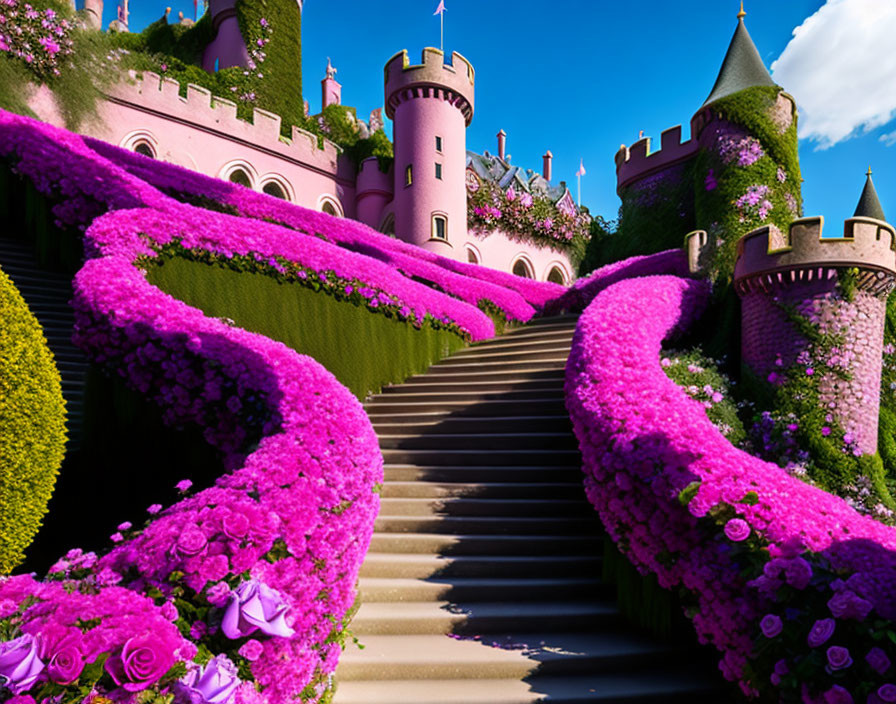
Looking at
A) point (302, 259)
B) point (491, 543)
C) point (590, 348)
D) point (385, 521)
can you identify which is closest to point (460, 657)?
point (491, 543)

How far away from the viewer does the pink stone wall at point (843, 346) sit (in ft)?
26.5

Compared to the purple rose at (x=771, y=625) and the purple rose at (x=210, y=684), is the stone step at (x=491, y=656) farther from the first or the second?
the purple rose at (x=210, y=684)

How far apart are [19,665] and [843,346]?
30.2ft

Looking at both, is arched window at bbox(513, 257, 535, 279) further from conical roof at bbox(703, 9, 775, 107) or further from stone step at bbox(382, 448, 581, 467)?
stone step at bbox(382, 448, 581, 467)

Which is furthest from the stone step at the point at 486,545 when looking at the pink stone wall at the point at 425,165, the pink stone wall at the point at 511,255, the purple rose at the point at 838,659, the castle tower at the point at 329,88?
the castle tower at the point at 329,88

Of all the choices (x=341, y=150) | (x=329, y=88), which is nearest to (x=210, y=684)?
(x=341, y=150)

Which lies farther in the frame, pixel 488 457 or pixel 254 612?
pixel 488 457

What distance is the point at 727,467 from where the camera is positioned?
4.12m

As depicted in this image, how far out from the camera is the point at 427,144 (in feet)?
70.9

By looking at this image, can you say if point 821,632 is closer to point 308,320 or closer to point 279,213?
point 308,320

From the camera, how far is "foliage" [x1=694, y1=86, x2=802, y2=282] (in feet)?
44.9

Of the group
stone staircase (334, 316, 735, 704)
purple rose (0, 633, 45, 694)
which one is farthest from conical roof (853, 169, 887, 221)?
purple rose (0, 633, 45, 694)

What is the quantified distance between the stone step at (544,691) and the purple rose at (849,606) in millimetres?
1133

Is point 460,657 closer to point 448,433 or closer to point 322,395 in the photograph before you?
point 322,395
